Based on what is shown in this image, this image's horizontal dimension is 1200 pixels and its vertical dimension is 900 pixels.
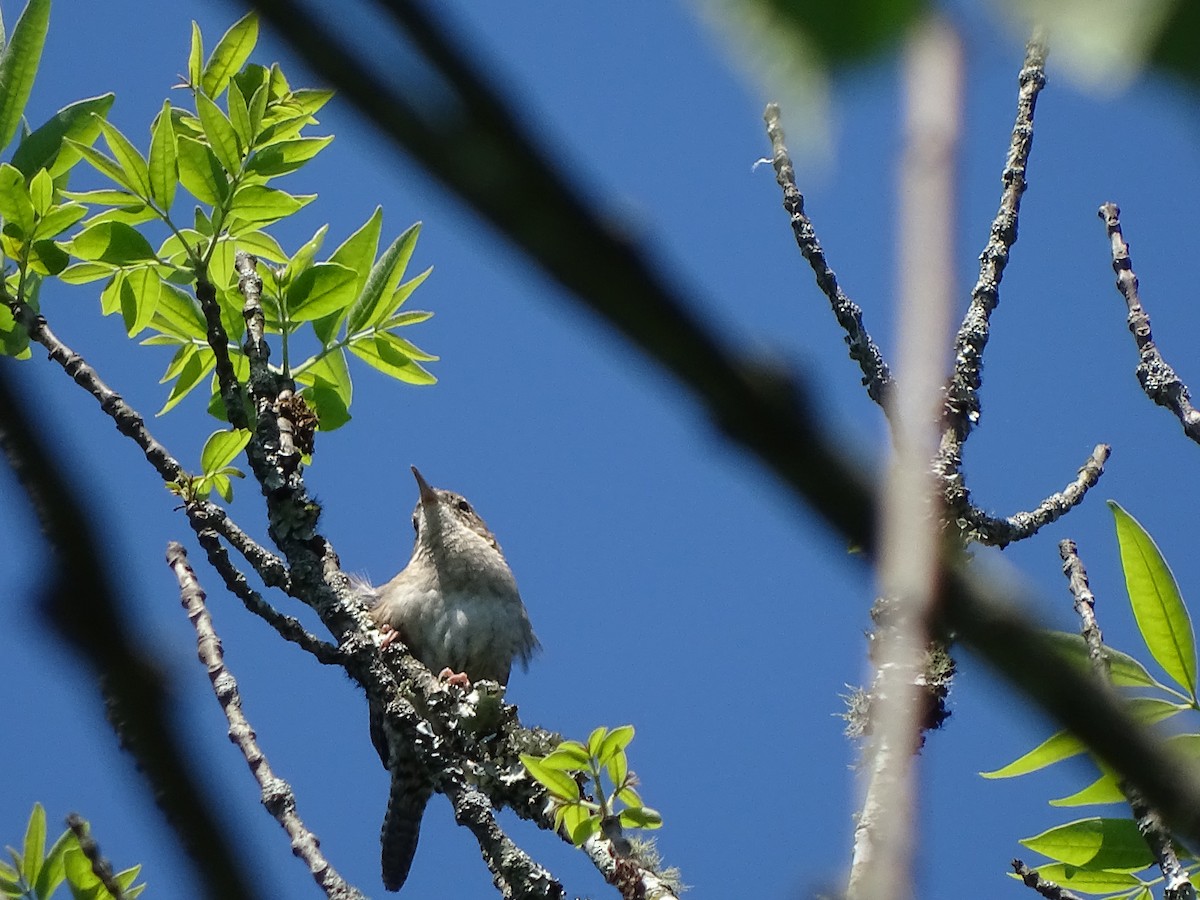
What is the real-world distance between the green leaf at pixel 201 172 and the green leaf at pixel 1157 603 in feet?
7.91

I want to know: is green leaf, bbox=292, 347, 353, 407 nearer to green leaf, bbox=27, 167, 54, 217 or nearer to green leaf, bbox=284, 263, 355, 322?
green leaf, bbox=284, 263, 355, 322

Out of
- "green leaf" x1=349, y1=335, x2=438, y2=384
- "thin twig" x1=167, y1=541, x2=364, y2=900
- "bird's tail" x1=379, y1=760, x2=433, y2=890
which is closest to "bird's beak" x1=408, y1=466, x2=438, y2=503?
"bird's tail" x1=379, y1=760, x2=433, y2=890

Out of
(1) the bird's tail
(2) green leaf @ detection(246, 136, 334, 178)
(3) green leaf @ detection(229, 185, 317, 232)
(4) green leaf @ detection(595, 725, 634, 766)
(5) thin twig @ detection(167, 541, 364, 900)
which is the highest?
(2) green leaf @ detection(246, 136, 334, 178)

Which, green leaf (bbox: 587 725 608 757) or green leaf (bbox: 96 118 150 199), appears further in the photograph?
green leaf (bbox: 96 118 150 199)

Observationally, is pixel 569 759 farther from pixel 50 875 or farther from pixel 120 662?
pixel 120 662

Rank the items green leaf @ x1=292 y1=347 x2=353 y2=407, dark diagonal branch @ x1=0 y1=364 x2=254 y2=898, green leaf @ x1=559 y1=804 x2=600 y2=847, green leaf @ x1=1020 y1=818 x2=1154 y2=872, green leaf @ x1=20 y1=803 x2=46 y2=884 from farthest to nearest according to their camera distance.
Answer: green leaf @ x1=292 y1=347 x2=353 y2=407 → green leaf @ x1=20 y1=803 x2=46 y2=884 → green leaf @ x1=1020 y1=818 x2=1154 y2=872 → green leaf @ x1=559 y1=804 x2=600 y2=847 → dark diagonal branch @ x1=0 y1=364 x2=254 y2=898

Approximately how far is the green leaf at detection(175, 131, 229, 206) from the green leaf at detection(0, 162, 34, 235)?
40 cm

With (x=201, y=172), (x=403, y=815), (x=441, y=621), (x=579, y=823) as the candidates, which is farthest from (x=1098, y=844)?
(x=441, y=621)

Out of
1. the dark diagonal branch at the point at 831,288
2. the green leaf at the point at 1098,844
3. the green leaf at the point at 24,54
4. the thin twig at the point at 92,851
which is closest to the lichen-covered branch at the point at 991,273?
the dark diagonal branch at the point at 831,288

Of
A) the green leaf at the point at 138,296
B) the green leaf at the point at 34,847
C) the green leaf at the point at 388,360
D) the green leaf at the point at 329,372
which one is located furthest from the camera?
the green leaf at the point at 388,360

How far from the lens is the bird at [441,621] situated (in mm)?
5559

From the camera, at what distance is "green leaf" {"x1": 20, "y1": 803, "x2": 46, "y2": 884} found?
10.6 ft

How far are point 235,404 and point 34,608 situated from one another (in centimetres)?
291

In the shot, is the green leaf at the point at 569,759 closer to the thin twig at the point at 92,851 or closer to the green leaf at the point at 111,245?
the thin twig at the point at 92,851
